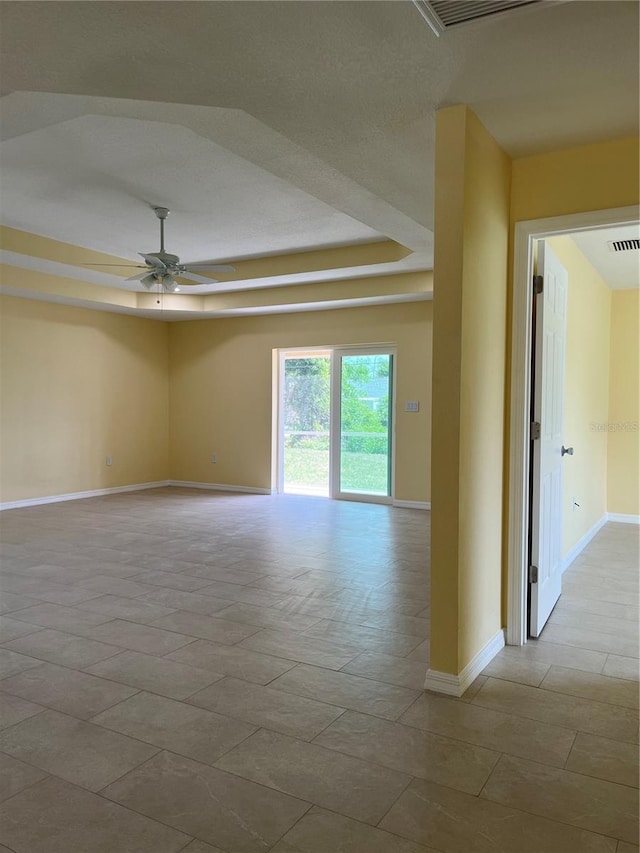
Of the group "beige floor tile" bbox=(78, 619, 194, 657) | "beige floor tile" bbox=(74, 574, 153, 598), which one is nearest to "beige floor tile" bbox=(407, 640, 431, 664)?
"beige floor tile" bbox=(78, 619, 194, 657)

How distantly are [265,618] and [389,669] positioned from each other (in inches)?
36.9

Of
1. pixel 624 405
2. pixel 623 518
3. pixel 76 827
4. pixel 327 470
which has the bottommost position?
pixel 76 827

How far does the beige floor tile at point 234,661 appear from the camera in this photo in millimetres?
2871

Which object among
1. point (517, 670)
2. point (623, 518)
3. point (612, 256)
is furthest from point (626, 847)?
point (623, 518)

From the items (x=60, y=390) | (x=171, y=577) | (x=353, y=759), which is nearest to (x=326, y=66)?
(x=353, y=759)

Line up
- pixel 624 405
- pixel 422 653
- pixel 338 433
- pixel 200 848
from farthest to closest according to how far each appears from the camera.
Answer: pixel 338 433 < pixel 624 405 < pixel 422 653 < pixel 200 848

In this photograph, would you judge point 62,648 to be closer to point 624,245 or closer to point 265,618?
point 265,618

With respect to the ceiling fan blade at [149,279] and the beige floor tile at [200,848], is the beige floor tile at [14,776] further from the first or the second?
the ceiling fan blade at [149,279]

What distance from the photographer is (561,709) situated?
2.54m

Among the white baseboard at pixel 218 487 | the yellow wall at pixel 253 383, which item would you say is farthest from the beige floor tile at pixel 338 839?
the white baseboard at pixel 218 487

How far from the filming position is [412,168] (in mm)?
3352

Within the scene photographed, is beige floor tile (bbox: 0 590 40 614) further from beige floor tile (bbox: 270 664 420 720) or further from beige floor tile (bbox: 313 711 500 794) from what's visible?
beige floor tile (bbox: 313 711 500 794)

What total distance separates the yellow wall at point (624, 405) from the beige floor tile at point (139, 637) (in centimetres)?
533

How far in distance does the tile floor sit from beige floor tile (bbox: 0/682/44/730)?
12 millimetres
